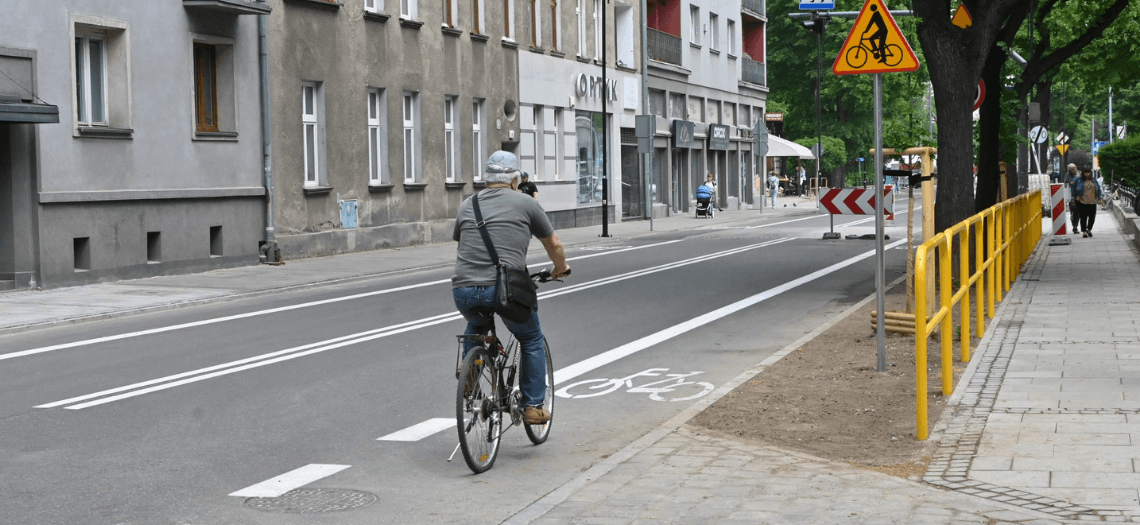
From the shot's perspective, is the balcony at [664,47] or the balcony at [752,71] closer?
the balcony at [664,47]

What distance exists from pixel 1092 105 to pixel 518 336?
94.7 m

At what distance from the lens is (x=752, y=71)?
63.0 m

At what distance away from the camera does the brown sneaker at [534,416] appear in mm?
7935

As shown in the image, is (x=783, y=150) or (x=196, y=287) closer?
(x=196, y=287)

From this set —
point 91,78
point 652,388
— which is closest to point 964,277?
point 652,388

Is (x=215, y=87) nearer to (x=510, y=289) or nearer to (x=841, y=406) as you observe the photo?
(x=841, y=406)

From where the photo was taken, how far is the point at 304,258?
86.9 ft

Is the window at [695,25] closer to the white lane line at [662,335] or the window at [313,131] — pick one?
the window at [313,131]

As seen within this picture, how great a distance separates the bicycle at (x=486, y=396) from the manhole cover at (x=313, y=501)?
0.60m

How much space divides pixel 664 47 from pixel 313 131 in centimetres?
2427

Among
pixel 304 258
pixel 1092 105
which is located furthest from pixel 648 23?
pixel 1092 105

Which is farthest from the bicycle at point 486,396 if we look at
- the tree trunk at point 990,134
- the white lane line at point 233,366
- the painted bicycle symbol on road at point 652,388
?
the tree trunk at point 990,134

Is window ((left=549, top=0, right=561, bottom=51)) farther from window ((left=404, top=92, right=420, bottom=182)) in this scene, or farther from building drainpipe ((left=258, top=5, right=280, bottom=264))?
building drainpipe ((left=258, top=5, right=280, bottom=264))

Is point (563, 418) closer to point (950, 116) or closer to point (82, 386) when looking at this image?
point (82, 386)
